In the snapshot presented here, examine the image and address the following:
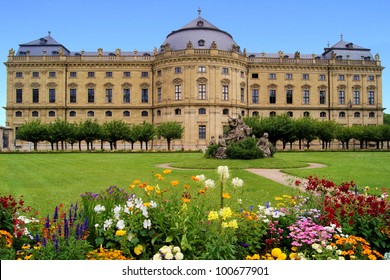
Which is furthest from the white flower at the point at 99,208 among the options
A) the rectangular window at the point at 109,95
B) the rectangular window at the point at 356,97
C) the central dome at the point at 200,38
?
the rectangular window at the point at 356,97

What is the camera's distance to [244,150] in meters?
27.5

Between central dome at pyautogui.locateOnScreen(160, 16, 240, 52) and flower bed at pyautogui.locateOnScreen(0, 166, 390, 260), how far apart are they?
189ft

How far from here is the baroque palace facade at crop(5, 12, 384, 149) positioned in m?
62.2

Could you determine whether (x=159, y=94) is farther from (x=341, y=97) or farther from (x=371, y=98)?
(x=371, y=98)

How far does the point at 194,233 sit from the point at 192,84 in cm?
5735

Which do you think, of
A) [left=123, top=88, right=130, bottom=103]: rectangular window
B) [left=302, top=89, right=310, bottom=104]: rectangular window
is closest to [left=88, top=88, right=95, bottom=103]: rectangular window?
[left=123, top=88, right=130, bottom=103]: rectangular window

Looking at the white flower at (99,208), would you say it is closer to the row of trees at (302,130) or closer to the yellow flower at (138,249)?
the yellow flower at (138,249)

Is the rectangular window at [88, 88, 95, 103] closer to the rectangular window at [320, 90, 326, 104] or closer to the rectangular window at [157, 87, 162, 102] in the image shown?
the rectangular window at [157, 87, 162, 102]

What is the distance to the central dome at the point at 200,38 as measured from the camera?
206 ft

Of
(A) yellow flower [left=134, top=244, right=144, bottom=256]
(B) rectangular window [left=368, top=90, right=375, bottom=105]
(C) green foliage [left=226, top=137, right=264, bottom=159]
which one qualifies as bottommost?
(A) yellow flower [left=134, top=244, right=144, bottom=256]

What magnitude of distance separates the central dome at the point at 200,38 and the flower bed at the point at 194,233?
5767 centimetres

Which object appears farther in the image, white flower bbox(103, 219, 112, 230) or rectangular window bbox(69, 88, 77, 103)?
rectangular window bbox(69, 88, 77, 103)

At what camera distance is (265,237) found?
255 inches
